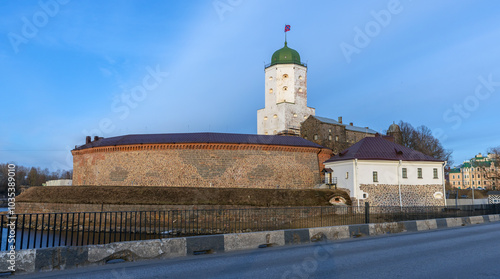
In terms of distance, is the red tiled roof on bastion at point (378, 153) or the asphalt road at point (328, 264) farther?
the red tiled roof on bastion at point (378, 153)

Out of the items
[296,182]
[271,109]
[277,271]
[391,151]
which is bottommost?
[277,271]

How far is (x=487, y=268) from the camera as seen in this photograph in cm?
723

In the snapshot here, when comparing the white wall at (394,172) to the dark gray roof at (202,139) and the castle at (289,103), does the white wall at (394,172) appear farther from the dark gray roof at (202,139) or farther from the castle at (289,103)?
the castle at (289,103)

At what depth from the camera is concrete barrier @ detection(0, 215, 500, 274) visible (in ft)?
24.4

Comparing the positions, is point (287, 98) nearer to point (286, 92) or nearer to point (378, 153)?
point (286, 92)

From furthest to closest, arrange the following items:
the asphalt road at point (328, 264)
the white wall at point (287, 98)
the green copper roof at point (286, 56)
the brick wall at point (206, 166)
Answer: the green copper roof at point (286, 56) → the white wall at point (287, 98) → the brick wall at point (206, 166) → the asphalt road at point (328, 264)

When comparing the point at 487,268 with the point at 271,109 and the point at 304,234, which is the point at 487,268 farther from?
the point at 271,109

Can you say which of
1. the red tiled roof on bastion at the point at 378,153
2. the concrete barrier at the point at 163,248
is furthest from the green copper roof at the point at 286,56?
the concrete barrier at the point at 163,248

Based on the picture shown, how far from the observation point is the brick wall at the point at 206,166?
35.8 meters

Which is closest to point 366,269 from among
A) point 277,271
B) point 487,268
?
point 277,271

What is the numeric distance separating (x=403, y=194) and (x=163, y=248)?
97.0 ft

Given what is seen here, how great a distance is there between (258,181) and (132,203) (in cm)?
1267

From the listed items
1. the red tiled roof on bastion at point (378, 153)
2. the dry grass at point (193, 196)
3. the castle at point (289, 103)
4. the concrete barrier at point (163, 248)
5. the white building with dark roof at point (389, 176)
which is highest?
the castle at point (289, 103)

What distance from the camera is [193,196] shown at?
30.8 m
